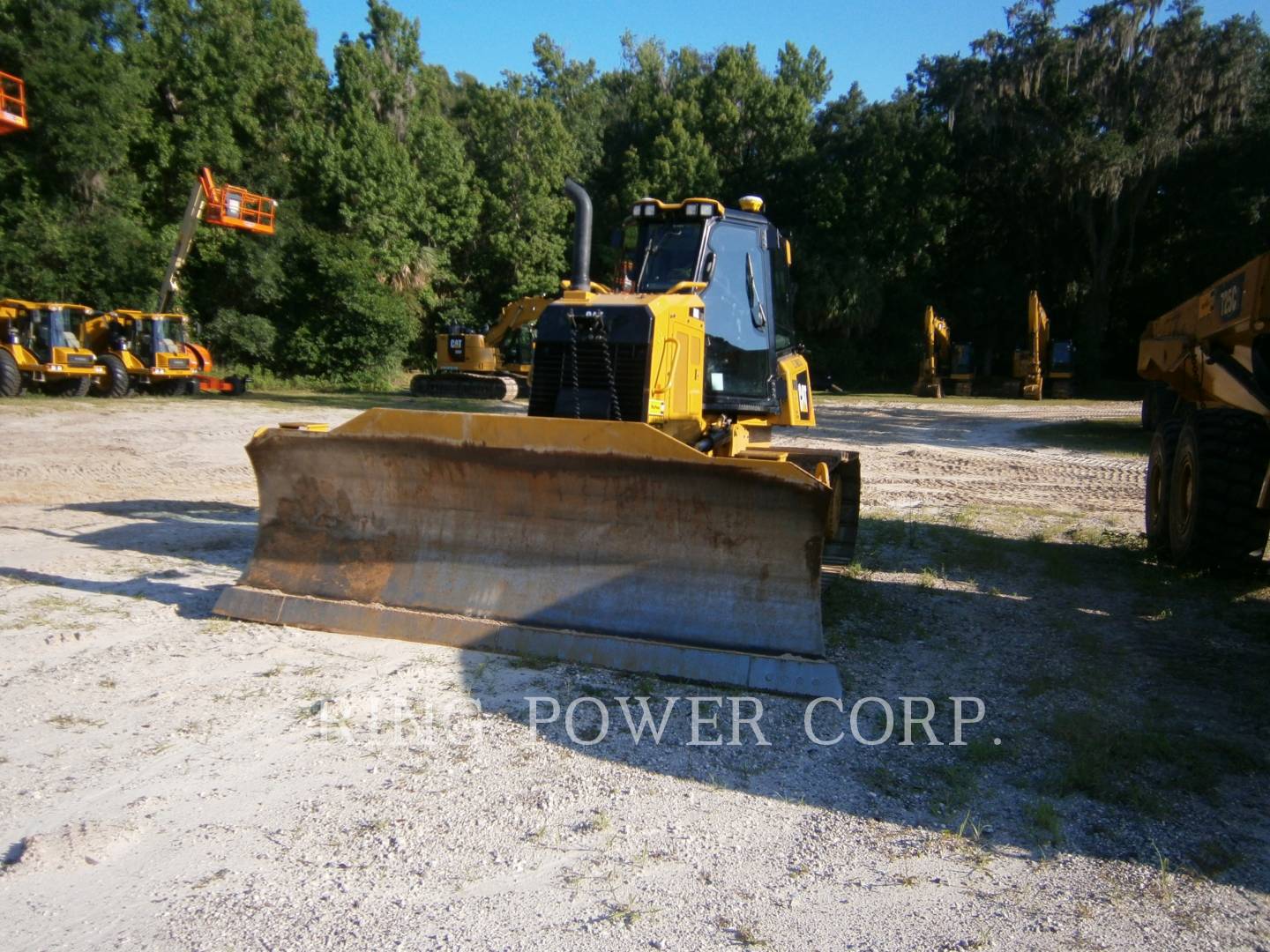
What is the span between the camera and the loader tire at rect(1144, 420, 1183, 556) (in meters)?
7.83

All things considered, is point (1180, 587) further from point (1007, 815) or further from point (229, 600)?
point (229, 600)

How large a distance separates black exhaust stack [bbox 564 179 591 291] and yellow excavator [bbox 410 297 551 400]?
19.1 m

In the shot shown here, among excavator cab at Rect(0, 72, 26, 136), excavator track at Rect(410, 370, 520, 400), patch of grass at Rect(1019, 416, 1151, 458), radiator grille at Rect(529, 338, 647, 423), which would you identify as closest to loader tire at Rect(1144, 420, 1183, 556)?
radiator grille at Rect(529, 338, 647, 423)

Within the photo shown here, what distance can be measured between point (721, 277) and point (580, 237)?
4.57ft

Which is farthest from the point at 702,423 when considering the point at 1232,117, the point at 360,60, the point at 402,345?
the point at 1232,117

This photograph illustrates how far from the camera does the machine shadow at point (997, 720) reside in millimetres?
3617

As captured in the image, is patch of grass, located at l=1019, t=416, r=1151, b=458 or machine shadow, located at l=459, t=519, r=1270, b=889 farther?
patch of grass, located at l=1019, t=416, r=1151, b=458

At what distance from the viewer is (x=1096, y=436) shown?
18625mm

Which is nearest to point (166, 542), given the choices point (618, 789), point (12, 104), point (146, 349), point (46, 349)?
point (618, 789)

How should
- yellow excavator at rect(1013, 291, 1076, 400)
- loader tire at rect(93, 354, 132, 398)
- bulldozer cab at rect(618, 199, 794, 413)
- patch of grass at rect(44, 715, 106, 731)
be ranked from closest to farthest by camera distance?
patch of grass at rect(44, 715, 106, 731), bulldozer cab at rect(618, 199, 794, 413), loader tire at rect(93, 354, 132, 398), yellow excavator at rect(1013, 291, 1076, 400)

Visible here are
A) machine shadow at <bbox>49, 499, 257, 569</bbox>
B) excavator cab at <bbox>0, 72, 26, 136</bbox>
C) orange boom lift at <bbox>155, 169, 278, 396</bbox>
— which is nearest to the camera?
machine shadow at <bbox>49, 499, 257, 569</bbox>

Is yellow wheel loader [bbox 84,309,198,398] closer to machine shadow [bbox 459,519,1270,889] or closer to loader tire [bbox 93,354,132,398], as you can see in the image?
loader tire [bbox 93,354,132,398]

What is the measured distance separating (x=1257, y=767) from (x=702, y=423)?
3.66 meters

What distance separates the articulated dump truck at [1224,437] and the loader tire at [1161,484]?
0.07ft
